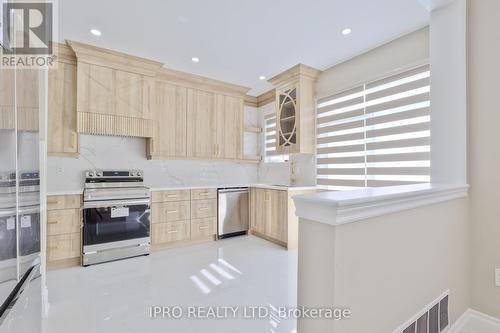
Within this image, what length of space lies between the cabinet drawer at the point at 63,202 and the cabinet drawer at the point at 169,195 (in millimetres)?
876

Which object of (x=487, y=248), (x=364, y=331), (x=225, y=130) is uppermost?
(x=225, y=130)

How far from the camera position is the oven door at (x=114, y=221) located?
2801 mm

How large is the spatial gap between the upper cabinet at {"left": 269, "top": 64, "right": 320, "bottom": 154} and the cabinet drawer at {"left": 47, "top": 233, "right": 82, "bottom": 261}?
315cm

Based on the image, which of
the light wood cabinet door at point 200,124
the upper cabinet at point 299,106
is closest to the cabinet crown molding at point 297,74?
the upper cabinet at point 299,106

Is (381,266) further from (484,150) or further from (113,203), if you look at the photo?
(113,203)

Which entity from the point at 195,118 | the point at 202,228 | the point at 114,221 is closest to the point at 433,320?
the point at 202,228

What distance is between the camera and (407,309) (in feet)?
3.92

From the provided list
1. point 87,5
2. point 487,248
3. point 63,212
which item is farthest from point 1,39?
point 487,248

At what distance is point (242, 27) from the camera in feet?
8.01

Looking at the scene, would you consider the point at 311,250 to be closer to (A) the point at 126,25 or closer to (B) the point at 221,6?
(B) the point at 221,6

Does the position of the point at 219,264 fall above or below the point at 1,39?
below

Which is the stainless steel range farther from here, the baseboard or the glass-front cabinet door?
the baseboard

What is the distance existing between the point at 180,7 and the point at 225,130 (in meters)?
2.25

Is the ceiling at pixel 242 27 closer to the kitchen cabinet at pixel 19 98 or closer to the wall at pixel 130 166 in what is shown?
the wall at pixel 130 166
